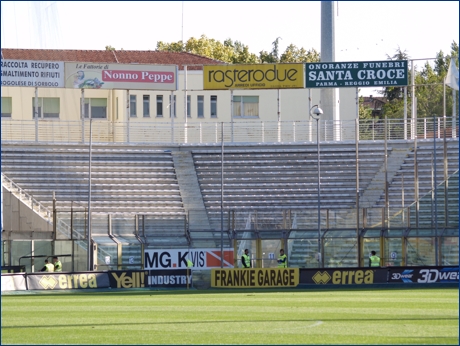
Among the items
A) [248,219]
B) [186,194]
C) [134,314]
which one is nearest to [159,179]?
[186,194]

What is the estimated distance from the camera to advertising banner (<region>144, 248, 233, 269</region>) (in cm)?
3309

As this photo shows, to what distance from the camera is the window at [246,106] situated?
6272 centimetres

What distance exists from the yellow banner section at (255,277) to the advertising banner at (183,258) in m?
1.25

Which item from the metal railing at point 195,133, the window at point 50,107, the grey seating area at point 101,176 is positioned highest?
the window at point 50,107

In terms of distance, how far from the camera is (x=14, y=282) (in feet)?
98.2

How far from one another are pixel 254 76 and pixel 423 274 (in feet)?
71.3

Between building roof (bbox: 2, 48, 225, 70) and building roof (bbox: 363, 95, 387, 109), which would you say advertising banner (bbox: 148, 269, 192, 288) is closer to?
building roof (bbox: 2, 48, 225, 70)

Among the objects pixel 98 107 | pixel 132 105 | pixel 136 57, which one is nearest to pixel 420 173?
pixel 98 107

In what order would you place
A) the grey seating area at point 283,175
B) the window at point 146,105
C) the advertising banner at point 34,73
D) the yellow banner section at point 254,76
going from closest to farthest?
the grey seating area at point 283,175
the advertising banner at point 34,73
the yellow banner section at point 254,76
the window at point 146,105

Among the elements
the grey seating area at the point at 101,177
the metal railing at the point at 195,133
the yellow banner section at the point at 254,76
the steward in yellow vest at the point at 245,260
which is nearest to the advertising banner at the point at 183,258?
the steward in yellow vest at the point at 245,260

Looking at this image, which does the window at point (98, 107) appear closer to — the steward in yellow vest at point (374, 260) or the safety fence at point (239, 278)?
the safety fence at point (239, 278)

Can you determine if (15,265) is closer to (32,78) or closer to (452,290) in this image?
(32,78)

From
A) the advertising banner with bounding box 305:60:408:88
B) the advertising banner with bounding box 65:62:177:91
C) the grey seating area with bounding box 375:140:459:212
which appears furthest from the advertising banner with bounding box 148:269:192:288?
the advertising banner with bounding box 305:60:408:88

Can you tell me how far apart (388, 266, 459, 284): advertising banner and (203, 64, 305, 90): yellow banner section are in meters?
20.0
